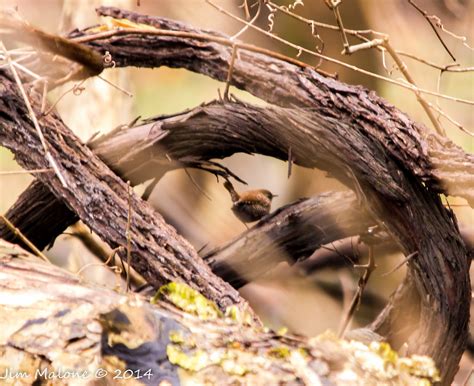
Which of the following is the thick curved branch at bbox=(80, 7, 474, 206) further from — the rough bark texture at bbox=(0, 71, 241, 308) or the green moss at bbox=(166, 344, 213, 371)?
the green moss at bbox=(166, 344, 213, 371)

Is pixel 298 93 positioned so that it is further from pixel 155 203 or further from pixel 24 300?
pixel 155 203

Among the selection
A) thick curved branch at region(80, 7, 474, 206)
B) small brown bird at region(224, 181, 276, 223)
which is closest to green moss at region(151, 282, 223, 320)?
thick curved branch at region(80, 7, 474, 206)

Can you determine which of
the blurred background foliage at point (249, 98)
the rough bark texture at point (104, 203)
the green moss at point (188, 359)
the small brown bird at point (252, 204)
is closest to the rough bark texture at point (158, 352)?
A: the green moss at point (188, 359)

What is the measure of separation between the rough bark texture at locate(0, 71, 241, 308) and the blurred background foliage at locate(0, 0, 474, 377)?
822 mm

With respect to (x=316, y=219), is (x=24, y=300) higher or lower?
lower

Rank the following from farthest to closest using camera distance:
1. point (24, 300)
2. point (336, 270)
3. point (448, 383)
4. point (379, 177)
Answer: point (336, 270), point (448, 383), point (379, 177), point (24, 300)

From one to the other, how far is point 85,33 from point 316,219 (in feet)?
1.97

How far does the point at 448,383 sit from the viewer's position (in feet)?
4.58

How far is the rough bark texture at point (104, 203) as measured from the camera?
1.39 m

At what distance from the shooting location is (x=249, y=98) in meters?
2.93

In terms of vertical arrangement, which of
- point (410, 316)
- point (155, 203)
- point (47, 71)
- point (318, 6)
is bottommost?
point (155, 203)

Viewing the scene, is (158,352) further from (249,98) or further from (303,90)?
(249,98)

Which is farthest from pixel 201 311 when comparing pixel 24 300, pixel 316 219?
pixel 316 219

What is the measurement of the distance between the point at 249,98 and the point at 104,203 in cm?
161
